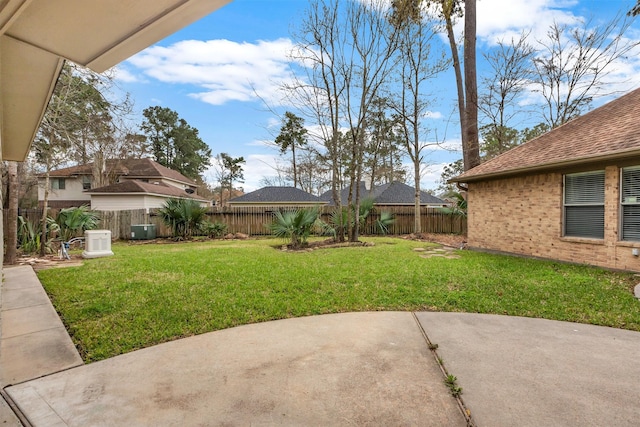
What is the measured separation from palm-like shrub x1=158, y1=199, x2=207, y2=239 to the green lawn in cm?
573

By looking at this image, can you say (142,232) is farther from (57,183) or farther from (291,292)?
(57,183)

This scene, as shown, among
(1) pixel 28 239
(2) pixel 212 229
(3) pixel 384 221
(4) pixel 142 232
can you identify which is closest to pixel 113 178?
(4) pixel 142 232

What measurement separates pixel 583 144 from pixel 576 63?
25.3ft

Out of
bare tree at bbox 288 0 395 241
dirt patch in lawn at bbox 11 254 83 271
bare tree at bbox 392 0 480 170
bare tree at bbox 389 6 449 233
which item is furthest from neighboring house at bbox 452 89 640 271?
dirt patch in lawn at bbox 11 254 83 271

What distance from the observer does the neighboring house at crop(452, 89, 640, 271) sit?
607cm

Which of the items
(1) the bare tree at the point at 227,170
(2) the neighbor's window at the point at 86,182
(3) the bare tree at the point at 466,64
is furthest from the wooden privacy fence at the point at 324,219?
(1) the bare tree at the point at 227,170

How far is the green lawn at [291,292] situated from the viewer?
3.74 metres

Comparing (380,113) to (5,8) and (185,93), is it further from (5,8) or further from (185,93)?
(5,8)

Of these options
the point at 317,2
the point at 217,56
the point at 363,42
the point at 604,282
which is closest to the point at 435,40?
the point at 363,42

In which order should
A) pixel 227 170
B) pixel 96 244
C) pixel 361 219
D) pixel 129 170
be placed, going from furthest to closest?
pixel 227 170 → pixel 129 170 → pixel 361 219 → pixel 96 244

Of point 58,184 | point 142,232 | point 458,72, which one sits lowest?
point 142,232

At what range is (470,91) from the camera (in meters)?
12.4

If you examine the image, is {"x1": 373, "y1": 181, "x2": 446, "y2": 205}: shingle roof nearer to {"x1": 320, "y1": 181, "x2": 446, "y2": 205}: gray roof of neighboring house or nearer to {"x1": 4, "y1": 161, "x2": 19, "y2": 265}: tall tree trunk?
{"x1": 320, "y1": 181, "x2": 446, "y2": 205}: gray roof of neighboring house

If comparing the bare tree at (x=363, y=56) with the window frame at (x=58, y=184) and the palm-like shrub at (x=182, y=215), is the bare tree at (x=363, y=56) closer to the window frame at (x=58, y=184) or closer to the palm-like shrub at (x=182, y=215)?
the palm-like shrub at (x=182, y=215)
